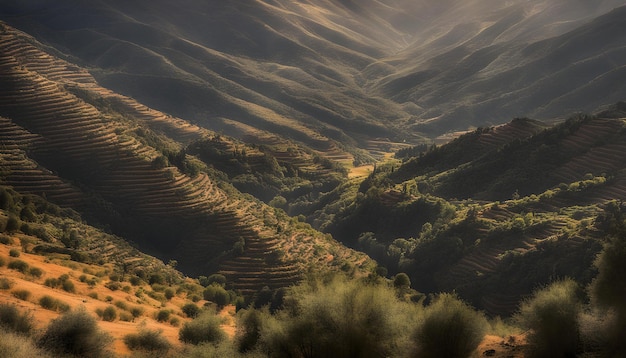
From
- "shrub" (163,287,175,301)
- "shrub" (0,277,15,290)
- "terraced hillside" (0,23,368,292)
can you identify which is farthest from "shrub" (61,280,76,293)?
"terraced hillside" (0,23,368,292)

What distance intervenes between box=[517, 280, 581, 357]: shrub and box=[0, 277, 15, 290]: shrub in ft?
100

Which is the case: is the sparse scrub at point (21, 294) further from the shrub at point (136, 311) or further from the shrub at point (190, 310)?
the shrub at point (190, 310)

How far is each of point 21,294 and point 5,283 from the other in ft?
4.27

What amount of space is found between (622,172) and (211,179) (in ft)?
223

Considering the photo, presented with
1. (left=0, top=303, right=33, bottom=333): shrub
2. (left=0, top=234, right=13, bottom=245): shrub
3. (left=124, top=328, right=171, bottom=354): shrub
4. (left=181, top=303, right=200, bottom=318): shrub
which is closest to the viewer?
(left=0, top=303, right=33, bottom=333): shrub

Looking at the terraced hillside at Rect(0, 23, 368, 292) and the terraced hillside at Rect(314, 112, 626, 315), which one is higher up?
the terraced hillside at Rect(314, 112, 626, 315)

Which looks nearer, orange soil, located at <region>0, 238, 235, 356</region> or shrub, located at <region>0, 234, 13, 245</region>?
orange soil, located at <region>0, 238, 235, 356</region>

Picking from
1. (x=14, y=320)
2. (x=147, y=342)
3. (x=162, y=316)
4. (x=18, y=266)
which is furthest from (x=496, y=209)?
(x=14, y=320)

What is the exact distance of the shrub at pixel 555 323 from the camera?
84.6 feet

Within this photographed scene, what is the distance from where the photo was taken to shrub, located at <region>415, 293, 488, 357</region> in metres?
26.3

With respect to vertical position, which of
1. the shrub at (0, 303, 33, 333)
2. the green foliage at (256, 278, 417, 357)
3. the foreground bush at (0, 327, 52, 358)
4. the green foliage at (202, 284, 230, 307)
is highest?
the green foliage at (256, 278, 417, 357)

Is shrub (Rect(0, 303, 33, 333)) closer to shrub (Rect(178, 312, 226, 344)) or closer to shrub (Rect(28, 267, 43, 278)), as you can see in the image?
shrub (Rect(178, 312, 226, 344))

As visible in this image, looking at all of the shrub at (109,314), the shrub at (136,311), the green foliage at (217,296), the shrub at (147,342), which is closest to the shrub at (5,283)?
the shrub at (109,314)

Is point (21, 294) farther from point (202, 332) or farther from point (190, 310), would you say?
point (190, 310)
